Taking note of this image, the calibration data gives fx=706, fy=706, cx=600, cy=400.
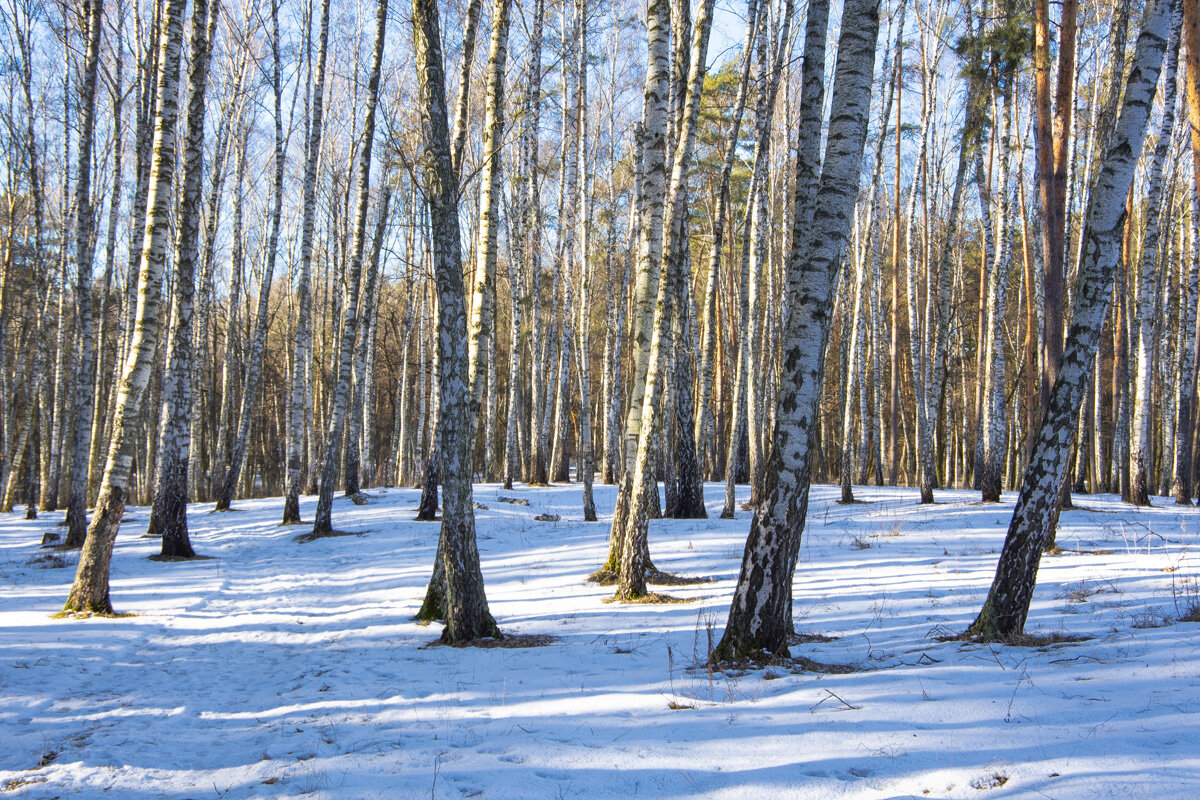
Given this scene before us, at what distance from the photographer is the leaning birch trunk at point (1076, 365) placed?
193 inches

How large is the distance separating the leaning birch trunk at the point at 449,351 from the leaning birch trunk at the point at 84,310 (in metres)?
8.39

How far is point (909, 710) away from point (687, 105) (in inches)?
260

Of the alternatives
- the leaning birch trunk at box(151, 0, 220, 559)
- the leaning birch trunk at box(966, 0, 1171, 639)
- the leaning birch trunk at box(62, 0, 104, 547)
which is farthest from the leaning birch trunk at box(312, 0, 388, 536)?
the leaning birch trunk at box(966, 0, 1171, 639)

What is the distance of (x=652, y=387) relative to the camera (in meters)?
7.52

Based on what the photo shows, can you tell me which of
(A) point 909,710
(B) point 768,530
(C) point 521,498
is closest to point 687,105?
(B) point 768,530

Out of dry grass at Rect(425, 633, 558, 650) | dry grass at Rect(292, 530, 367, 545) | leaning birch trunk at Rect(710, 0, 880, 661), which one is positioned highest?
leaning birch trunk at Rect(710, 0, 880, 661)

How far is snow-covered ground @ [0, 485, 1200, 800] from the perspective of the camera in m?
3.23

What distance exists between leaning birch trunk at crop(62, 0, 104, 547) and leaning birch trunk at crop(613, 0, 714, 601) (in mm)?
9407

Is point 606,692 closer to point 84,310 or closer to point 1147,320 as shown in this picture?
point 84,310

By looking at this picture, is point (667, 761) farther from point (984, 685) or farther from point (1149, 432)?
point (1149, 432)

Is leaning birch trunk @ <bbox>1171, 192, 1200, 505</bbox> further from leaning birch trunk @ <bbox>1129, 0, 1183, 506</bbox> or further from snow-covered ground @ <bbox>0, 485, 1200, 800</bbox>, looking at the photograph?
snow-covered ground @ <bbox>0, 485, 1200, 800</bbox>

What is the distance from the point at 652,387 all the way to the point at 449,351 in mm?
2434

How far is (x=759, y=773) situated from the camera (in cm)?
321

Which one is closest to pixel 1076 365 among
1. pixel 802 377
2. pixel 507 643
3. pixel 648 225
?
pixel 802 377
